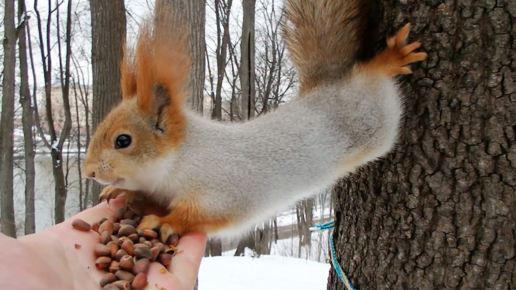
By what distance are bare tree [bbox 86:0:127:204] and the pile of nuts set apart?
182cm

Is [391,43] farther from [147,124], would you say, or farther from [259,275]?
[259,275]

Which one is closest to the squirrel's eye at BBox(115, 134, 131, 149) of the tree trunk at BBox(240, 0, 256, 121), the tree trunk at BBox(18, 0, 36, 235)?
the tree trunk at BBox(240, 0, 256, 121)

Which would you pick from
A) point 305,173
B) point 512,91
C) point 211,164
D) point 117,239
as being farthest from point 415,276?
point 117,239

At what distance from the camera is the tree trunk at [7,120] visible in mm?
4832

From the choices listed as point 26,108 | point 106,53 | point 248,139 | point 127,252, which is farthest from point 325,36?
point 26,108

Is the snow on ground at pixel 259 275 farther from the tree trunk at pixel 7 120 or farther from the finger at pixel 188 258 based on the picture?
the finger at pixel 188 258

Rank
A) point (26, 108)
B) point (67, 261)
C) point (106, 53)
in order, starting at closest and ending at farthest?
point (67, 261) < point (106, 53) < point (26, 108)

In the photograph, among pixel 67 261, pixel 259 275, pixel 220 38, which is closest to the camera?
pixel 67 261

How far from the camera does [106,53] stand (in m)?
2.93

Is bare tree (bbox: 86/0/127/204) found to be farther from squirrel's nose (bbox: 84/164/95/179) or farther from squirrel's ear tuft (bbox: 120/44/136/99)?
squirrel's nose (bbox: 84/164/95/179)

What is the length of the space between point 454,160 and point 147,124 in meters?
0.87

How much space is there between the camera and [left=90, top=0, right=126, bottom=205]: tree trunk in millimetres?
2914

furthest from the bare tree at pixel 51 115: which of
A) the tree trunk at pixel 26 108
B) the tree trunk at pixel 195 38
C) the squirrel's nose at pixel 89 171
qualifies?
the squirrel's nose at pixel 89 171

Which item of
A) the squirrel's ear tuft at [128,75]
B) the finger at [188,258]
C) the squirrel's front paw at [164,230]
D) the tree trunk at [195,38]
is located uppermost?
the tree trunk at [195,38]
